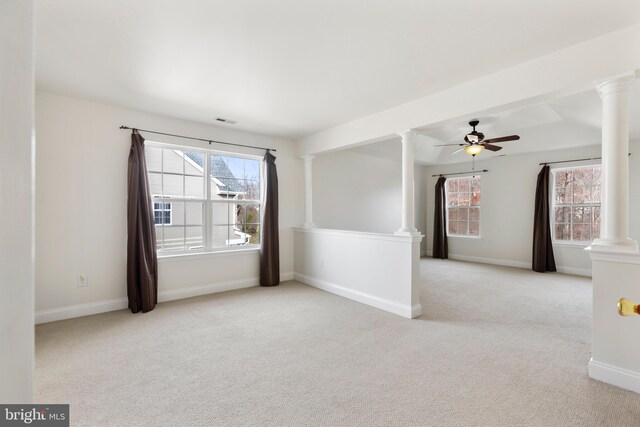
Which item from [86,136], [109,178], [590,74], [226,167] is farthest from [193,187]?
[590,74]

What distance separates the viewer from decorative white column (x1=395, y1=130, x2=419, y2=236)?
11.8 feet

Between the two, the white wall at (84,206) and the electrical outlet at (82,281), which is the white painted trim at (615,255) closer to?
the white wall at (84,206)

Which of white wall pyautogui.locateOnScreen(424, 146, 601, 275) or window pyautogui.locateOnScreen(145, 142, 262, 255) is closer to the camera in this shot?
window pyautogui.locateOnScreen(145, 142, 262, 255)

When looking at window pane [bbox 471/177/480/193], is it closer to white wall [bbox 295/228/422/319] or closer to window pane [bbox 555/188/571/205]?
window pane [bbox 555/188/571/205]

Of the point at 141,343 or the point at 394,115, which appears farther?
the point at 394,115

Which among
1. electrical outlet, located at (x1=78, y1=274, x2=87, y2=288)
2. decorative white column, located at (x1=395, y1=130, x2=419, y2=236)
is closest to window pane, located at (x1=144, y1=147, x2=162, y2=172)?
electrical outlet, located at (x1=78, y1=274, x2=87, y2=288)

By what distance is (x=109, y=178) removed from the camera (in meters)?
3.63

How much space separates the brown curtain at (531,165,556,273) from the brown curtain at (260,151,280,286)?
16.4ft

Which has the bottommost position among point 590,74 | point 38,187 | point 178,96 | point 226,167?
point 38,187

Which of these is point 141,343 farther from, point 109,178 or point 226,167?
point 226,167

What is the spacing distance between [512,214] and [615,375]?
5.05 meters

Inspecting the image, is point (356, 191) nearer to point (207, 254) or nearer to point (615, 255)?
point (207, 254)

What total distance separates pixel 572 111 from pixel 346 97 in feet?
12.5

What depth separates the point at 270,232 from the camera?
4.82 meters
